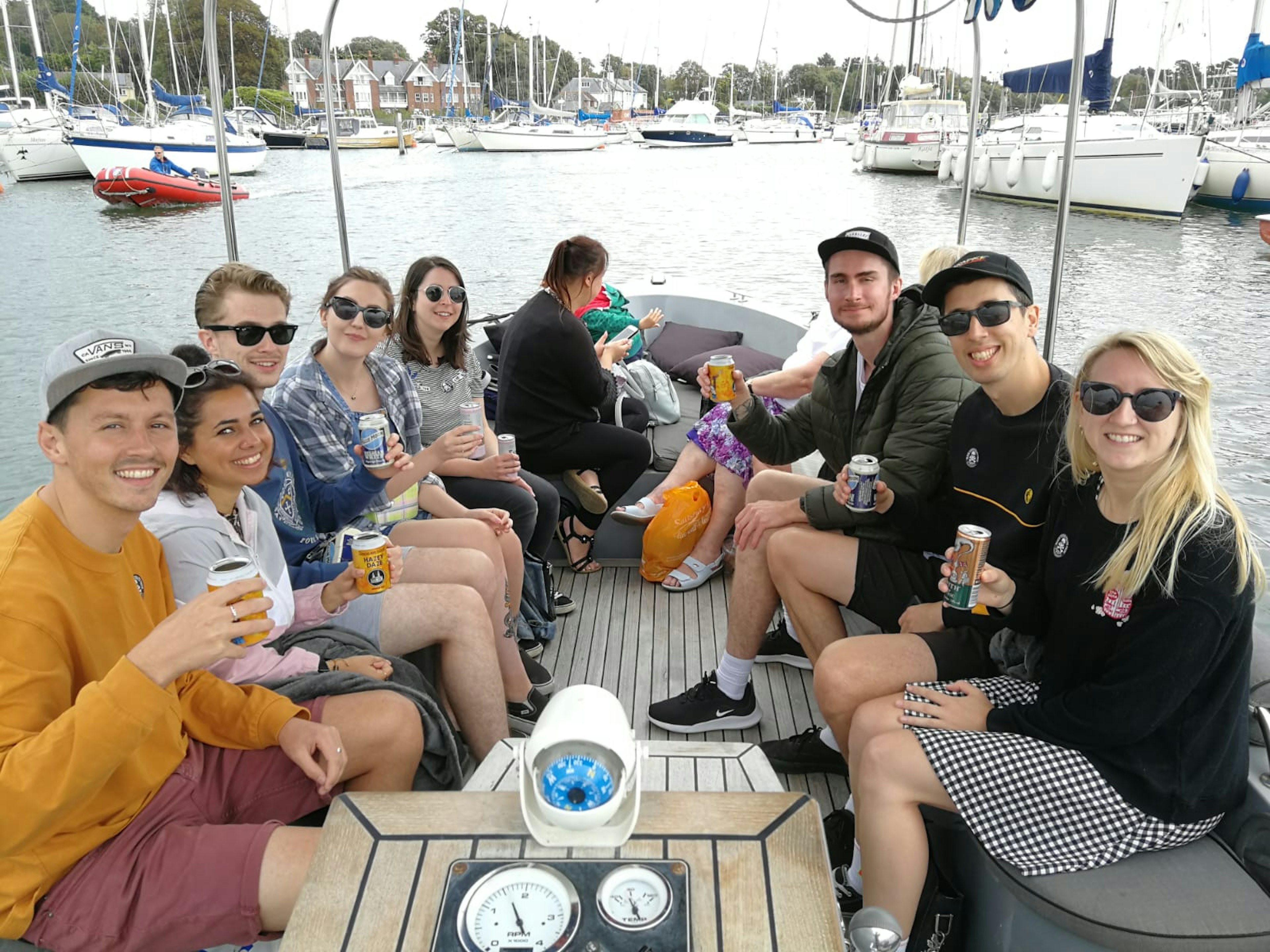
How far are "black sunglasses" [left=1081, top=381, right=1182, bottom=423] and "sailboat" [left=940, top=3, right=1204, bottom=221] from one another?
15170mm

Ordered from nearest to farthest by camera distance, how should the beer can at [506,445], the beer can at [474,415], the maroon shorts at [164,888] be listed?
the maroon shorts at [164,888], the beer can at [474,415], the beer can at [506,445]

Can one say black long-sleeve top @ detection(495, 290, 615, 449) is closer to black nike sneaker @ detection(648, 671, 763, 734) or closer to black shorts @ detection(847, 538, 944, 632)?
black nike sneaker @ detection(648, 671, 763, 734)

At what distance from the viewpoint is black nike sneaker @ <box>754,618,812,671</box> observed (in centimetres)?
256

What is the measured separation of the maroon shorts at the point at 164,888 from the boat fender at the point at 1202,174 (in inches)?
787

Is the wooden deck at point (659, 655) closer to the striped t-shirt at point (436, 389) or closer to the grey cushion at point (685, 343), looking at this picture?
the striped t-shirt at point (436, 389)

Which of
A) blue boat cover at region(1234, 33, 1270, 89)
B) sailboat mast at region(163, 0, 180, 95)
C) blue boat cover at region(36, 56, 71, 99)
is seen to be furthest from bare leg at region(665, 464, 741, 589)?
blue boat cover at region(36, 56, 71, 99)

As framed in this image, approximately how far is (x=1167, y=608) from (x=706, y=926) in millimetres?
803

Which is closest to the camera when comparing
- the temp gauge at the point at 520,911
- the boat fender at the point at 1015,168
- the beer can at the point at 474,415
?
the temp gauge at the point at 520,911

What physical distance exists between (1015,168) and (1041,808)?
20268mm

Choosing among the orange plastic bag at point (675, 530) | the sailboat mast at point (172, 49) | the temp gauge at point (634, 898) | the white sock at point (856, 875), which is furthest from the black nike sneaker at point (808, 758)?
the sailboat mast at point (172, 49)

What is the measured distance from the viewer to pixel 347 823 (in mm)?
1134

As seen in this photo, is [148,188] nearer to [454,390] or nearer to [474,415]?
[454,390]

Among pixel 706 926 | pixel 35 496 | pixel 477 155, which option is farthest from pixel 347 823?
pixel 477 155

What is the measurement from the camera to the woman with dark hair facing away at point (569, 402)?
3.02 meters
